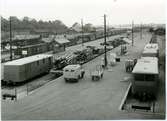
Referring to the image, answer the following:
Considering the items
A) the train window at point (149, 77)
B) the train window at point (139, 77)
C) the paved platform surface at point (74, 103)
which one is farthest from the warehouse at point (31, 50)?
the train window at point (149, 77)

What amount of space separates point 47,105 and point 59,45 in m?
28.5

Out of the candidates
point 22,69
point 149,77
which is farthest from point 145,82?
point 22,69

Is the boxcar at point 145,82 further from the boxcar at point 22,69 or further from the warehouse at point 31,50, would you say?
the warehouse at point 31,50

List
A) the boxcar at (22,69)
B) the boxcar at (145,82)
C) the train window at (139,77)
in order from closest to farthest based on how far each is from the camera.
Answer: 1. the boxcar at (145,82)
2. the train window at (139,77)
3. the boxcar at (22,69)

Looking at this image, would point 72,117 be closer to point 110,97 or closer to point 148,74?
point 110,97

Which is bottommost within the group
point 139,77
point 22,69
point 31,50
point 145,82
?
point 145,82

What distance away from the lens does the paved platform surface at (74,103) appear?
423 inches

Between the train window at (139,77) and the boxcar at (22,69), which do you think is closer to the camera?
the train window at (139,77)

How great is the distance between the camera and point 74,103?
505 inches

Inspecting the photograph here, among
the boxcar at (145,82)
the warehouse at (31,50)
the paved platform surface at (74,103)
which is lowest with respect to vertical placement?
the paved platform surface at (74,103)

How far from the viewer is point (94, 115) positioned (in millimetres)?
10820

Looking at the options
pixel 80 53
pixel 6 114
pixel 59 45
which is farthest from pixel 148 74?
pixel 59 45

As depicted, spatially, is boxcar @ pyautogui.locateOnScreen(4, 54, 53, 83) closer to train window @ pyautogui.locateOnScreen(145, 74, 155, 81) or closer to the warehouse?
train window @ pyautogui.locateOnScreen(145, 74, 155, 81)

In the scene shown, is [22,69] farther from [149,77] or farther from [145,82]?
[149,77]
